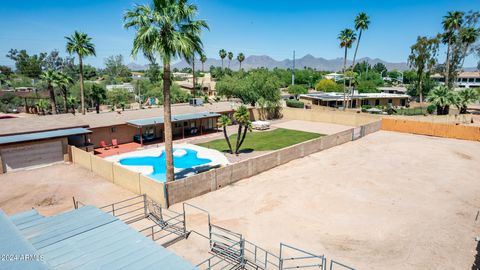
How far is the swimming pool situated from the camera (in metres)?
26.7

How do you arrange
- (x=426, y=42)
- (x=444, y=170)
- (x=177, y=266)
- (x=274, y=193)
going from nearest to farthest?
1. (x=177, y=266)
2. (x=274, y=193)
3. (x=444, y=170)
4. (x=426, y=42)

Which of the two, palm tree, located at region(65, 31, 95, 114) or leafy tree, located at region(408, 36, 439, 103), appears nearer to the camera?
palm tree, located at region(65, 31, 95, 114)

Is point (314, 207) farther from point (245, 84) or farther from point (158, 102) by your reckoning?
point (158, 102)

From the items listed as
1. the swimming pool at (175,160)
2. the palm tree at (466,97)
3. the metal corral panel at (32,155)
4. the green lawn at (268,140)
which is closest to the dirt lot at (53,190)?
the metal corral panel at (32,155)

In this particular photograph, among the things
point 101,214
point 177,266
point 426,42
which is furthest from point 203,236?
point 426,42

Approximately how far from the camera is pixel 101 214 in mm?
11938

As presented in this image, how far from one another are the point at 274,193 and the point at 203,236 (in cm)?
747

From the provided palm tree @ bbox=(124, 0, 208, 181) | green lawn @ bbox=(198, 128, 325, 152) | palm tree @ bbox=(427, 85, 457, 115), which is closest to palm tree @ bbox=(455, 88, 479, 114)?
palm tree @ bbox=(427, 85, 457, 115)

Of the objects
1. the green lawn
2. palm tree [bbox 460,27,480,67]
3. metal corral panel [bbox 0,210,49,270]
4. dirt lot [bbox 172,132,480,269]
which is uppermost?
palm tree [bbox 460,27,480,67]

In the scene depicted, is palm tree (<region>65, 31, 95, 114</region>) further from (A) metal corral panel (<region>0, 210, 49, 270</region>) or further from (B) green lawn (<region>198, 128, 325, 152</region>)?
(A) metal corral panel (<region>0, 210, 49, 270</region>)

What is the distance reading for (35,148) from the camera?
2631 centimetres

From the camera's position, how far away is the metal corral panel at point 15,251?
7.07m

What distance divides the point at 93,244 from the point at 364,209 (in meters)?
15.5

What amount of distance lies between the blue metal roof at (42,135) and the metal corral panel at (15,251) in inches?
764
